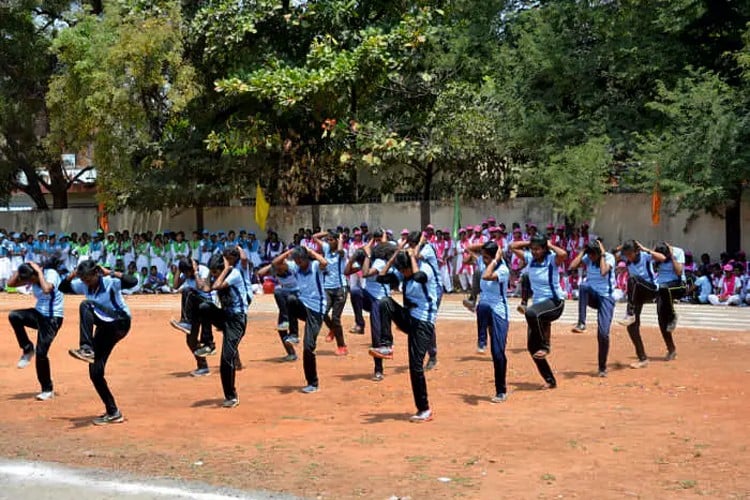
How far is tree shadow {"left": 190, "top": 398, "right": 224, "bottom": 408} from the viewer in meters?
11.0

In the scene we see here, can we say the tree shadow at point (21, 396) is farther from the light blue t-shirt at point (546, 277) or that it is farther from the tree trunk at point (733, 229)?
the tree trunk at point (733, 229)

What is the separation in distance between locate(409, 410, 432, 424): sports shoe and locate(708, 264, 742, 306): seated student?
41.1 feet

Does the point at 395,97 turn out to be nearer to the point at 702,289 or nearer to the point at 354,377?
the point at 702,289

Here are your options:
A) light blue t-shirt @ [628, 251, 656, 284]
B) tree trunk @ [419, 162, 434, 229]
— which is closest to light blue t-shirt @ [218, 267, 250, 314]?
light blue t-shirt @ [628, 251, 656, 284]

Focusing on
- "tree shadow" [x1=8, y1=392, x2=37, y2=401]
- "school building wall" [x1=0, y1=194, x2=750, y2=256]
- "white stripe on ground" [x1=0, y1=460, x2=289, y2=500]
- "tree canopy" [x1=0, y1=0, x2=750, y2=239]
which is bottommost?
"tree shadow" [x1=8, y1=392, x2=37, y2=401]

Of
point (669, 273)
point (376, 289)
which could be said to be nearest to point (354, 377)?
point (376, 289)

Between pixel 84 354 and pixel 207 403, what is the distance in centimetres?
167

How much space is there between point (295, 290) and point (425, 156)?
12.4 meters

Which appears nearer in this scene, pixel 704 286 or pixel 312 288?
pixel 312 288

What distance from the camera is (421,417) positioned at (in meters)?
9.85

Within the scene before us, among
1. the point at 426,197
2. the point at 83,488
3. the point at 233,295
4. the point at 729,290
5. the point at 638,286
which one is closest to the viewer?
the point at 83,488

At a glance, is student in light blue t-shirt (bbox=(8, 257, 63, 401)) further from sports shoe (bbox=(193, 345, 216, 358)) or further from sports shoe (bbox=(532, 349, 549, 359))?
sports shoe (bbox=(532, 349, 549, 359))

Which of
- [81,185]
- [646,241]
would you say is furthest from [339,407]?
[81,185]

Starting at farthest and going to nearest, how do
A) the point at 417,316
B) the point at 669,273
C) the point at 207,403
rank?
the point at 669,273 < the point at 207,403 < the point at 417,316
